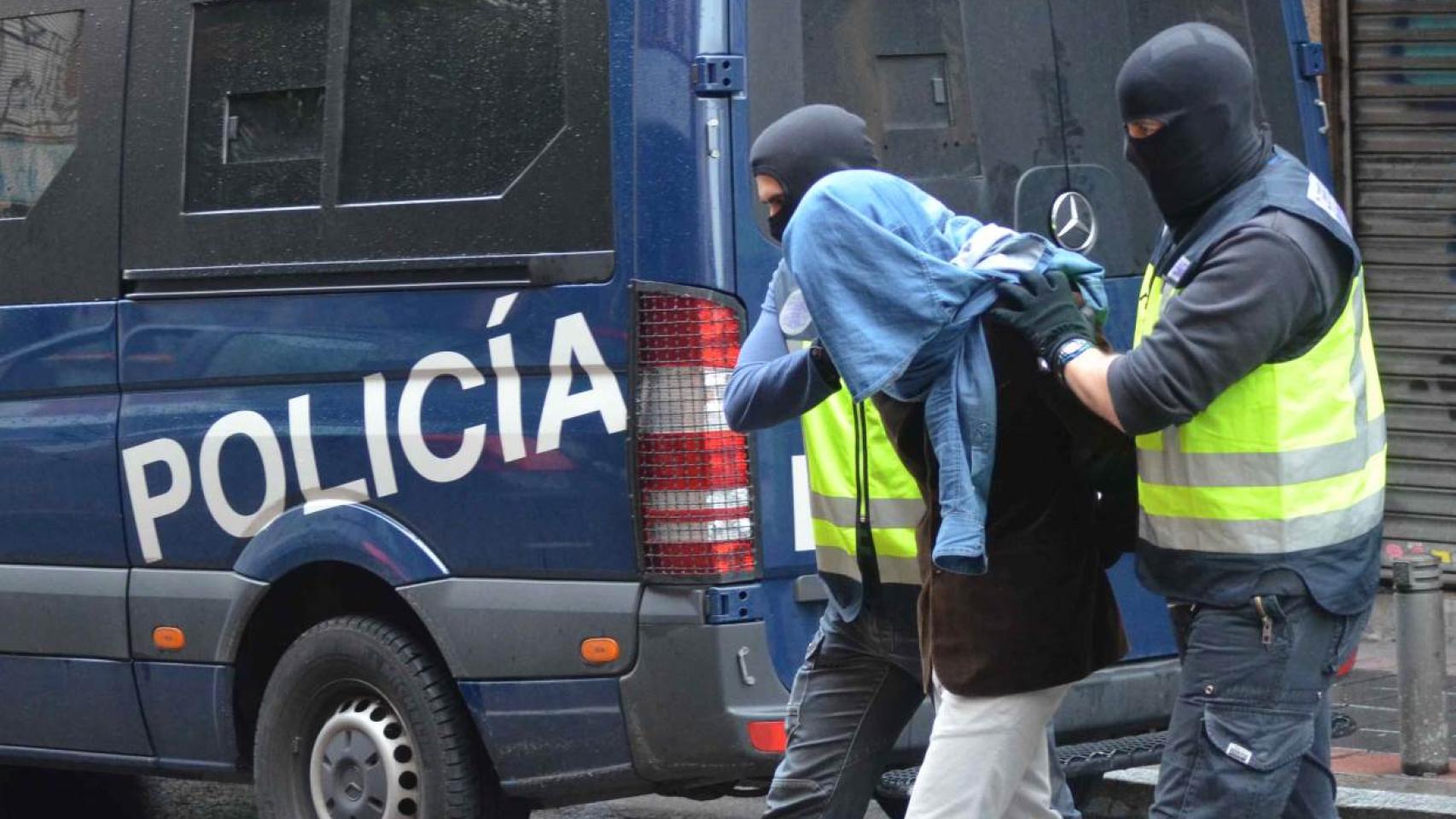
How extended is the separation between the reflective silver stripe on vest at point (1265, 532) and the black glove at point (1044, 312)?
31 centimetres

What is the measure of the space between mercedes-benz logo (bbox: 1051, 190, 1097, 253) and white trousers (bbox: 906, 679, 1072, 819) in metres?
1.71

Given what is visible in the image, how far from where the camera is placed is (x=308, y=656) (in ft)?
17.9

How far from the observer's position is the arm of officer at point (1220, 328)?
134 inches

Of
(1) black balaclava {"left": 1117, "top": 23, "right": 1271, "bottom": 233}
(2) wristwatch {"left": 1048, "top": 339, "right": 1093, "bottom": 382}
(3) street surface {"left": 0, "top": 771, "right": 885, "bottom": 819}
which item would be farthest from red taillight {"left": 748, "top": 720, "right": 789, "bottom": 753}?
(3) street surface {"left": 0, "top": 771, "right": 885, "bottom": 819}

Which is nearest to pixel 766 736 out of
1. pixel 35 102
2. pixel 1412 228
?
pixel 35 102

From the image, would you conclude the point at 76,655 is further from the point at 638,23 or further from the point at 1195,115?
the point at 1195,115

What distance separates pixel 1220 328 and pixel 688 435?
65.3 inches

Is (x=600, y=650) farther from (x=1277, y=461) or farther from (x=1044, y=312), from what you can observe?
(x=1277, y=461)

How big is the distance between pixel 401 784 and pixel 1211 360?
8.41 ft

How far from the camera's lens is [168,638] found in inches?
225

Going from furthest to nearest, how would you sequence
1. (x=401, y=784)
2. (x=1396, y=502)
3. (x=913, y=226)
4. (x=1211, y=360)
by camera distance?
(x=1396, y=502) < (x=401, y=784) < (x=913, y=226) < (x=1211, y=360)

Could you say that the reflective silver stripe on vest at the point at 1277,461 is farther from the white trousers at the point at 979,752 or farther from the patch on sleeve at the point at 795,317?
the patch on sleeve at the point at 795,317

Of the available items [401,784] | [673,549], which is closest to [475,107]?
[673,549]

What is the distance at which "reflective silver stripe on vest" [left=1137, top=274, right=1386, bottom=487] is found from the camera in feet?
11.5
